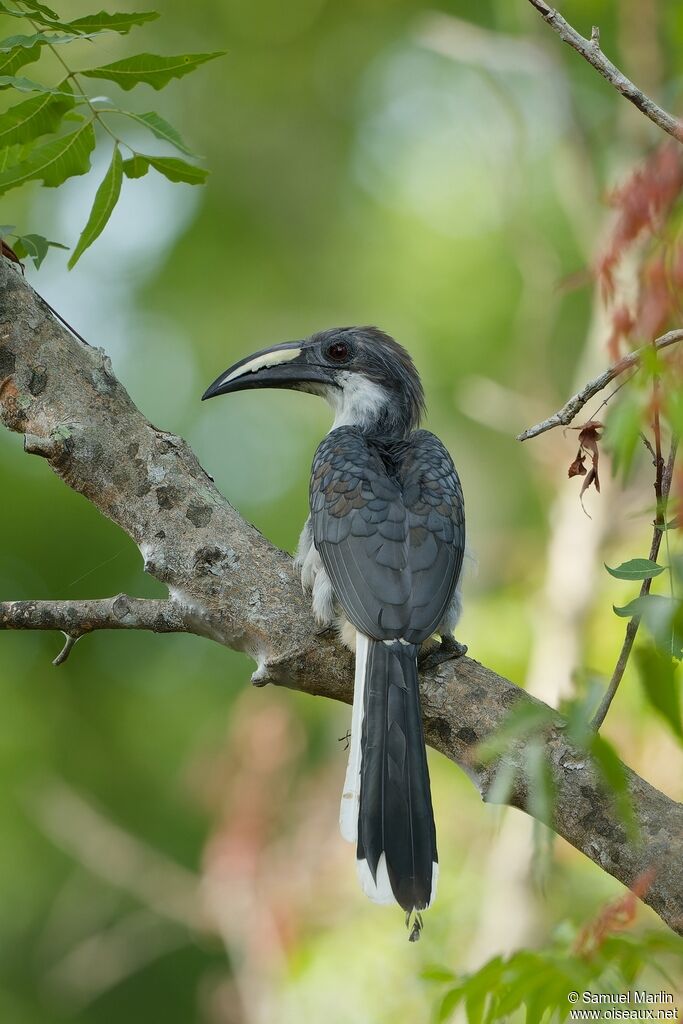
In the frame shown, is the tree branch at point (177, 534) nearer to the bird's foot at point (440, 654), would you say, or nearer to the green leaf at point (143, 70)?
the bird's foot at point (440, 654)

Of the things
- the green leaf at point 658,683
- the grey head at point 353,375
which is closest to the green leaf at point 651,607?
the green leaf at point 658,683

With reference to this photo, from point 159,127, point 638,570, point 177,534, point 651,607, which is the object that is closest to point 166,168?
point 159,127

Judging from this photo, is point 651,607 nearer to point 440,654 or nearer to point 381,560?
point 440,654

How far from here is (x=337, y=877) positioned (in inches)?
205

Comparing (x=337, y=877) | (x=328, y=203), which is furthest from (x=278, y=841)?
(x=328, y=203)

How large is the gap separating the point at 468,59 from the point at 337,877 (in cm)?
471

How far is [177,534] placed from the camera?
2584 millimetres

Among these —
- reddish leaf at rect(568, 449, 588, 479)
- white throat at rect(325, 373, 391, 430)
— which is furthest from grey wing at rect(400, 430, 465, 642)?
reddish leaf at rect(568, 449, 588, 479)

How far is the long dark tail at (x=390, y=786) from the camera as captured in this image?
2.22 metres

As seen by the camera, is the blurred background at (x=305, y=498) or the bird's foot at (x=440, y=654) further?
the blurred background at (x=305, y=498)

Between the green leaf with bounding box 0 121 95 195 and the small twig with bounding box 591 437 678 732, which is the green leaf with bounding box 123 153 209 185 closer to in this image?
the green leaf with bounding box 0 121 95 195

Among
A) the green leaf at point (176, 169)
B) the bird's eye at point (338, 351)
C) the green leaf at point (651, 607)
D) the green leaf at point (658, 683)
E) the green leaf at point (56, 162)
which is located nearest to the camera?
the green leaf at point (658, 683)

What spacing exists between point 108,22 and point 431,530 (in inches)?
59.3

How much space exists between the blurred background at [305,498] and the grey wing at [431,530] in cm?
44
